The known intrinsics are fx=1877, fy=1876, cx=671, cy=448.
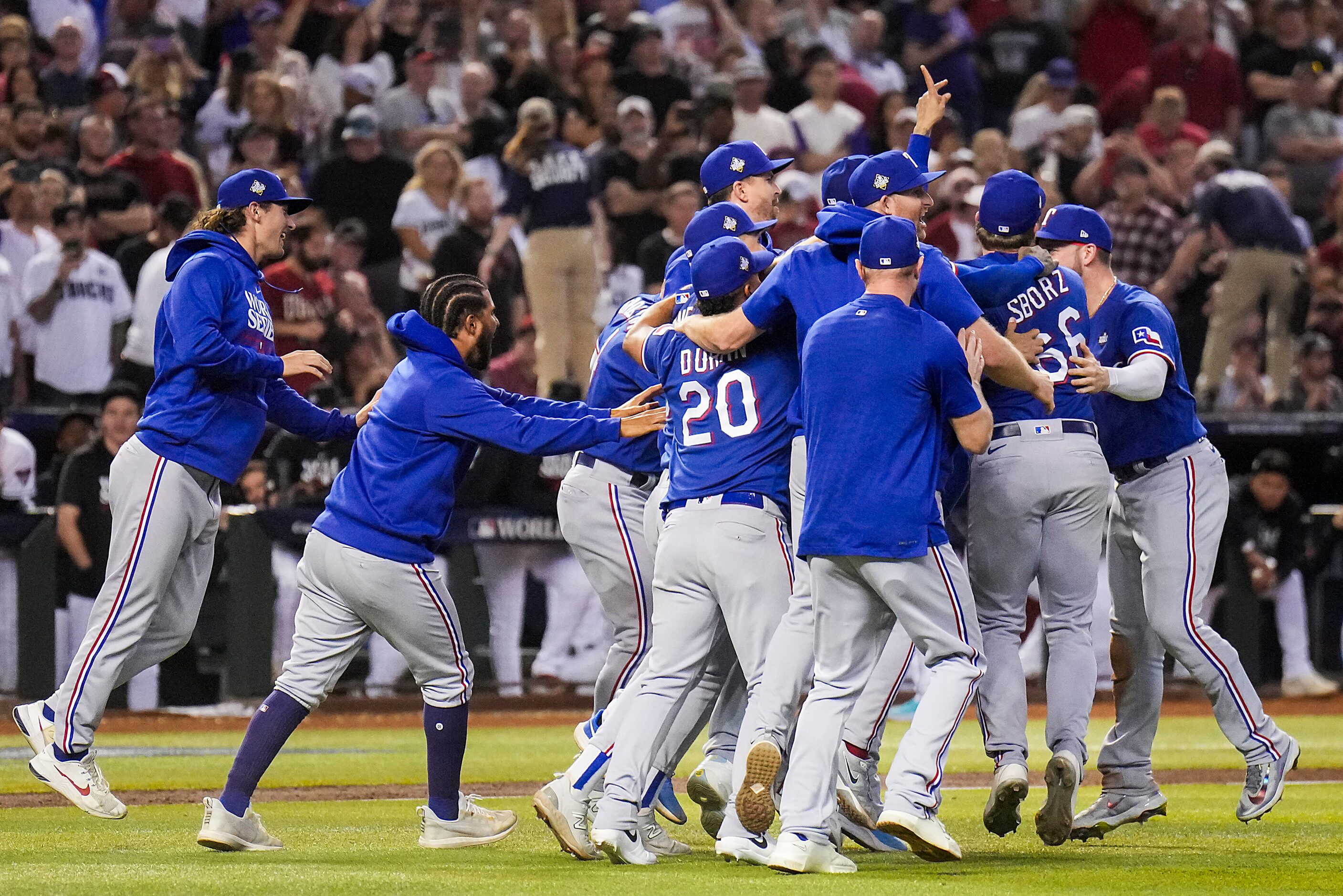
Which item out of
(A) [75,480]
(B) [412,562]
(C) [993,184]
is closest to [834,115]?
(A) [75,480]

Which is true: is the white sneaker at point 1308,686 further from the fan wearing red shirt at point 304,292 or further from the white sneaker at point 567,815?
the white sneaker at point 567,815

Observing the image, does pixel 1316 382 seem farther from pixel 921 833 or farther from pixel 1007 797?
pixel 921 833

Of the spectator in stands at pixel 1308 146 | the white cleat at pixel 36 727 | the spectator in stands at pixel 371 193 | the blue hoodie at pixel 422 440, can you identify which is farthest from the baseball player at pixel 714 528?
the spectator in stands at pixel 1308 146

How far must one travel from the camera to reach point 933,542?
6.34 metres

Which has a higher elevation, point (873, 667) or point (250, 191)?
point (250, 191)

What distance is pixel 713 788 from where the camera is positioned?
725 centimetres

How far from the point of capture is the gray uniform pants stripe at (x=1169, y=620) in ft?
25.4

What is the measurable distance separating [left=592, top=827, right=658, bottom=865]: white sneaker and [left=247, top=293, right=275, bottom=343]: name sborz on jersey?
2.63 meters

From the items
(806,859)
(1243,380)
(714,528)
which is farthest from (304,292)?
(806,859)

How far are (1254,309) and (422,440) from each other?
1036 cm

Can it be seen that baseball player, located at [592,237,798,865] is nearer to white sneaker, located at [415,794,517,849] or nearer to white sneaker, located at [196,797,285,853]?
white sneaker, located at [415,794,517,849]

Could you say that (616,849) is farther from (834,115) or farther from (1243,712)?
(834,115)

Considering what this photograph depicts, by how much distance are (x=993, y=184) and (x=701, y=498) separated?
188cm

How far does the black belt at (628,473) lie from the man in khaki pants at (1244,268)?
8460 millimetres
